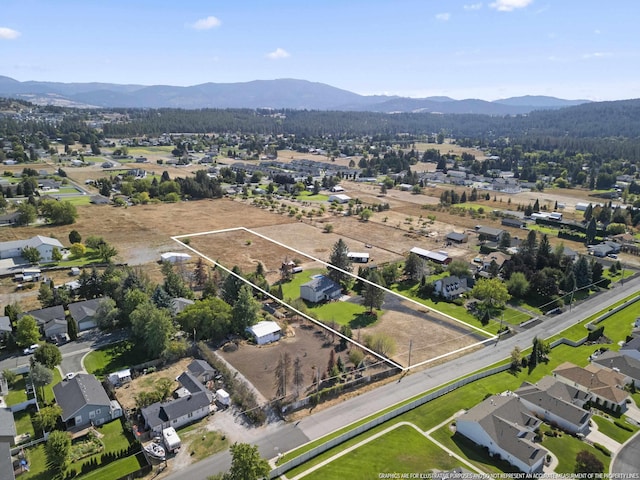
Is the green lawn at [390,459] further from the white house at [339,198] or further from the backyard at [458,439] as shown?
the white house at [339,198]

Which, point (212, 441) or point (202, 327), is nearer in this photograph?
point (212, 441)

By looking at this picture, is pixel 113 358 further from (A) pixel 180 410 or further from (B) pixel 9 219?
(B) pixel 9 219

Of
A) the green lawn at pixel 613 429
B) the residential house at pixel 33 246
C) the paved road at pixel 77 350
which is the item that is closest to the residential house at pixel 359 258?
the paved road at pixel 77 350

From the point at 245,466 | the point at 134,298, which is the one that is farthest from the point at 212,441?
the point at 134,298

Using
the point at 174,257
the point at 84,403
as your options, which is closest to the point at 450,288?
the point at 174,257

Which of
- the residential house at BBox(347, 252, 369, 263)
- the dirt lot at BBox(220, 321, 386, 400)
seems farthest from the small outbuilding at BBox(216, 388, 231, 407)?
the residential house at BBox(347, 252, 369, 263)

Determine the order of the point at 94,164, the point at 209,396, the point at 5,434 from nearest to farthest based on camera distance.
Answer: the point at 5,434 < the point at 209,396 < the point at 94,164

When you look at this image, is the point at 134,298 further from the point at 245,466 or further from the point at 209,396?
the point at 245,466
